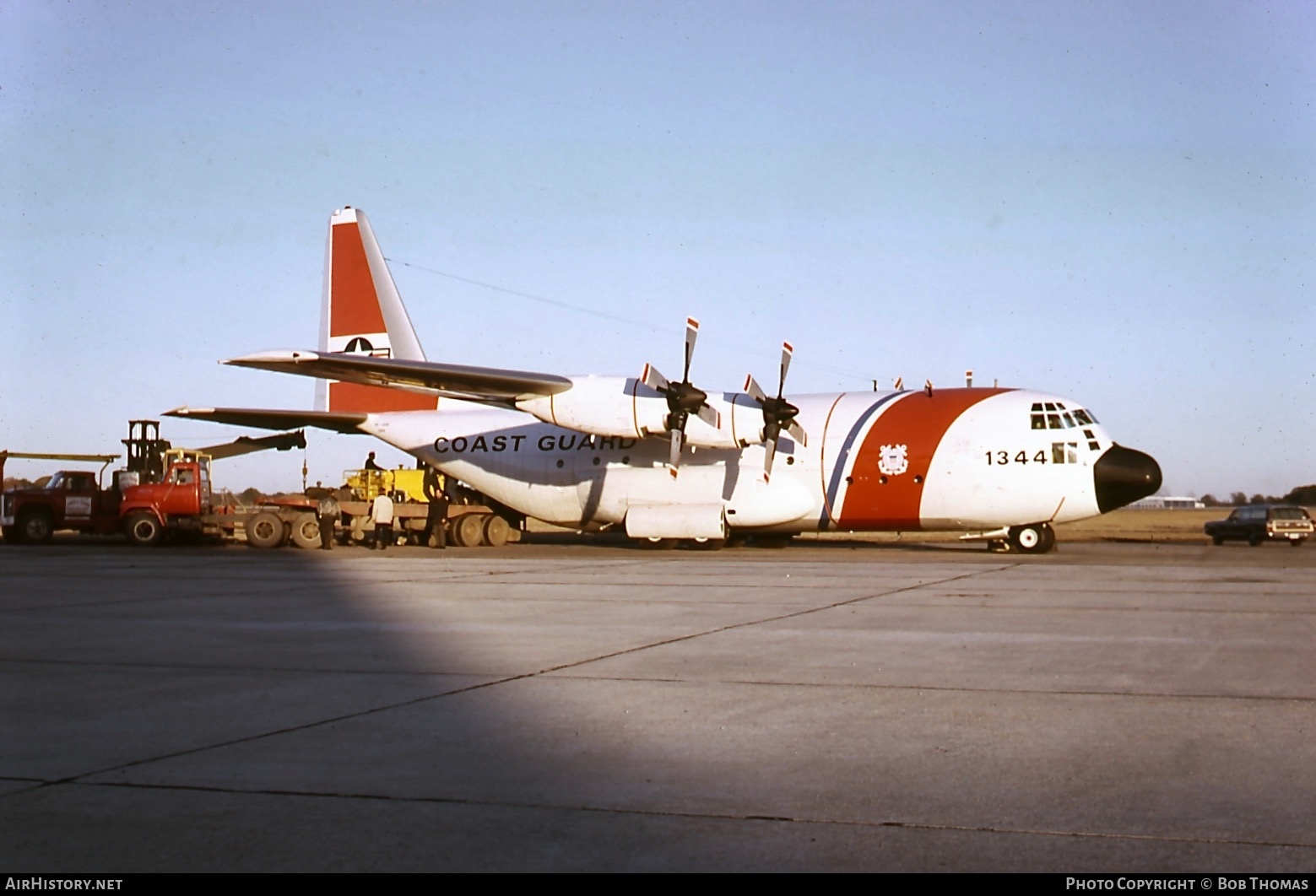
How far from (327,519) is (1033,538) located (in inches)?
663

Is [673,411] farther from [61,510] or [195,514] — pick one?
[61,510]

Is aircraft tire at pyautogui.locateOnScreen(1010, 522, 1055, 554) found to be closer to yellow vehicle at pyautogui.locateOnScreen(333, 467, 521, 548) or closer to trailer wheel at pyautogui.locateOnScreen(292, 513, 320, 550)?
yellow vehicle at pyautogui.locateOnScreen(333, 467, 521, 548)

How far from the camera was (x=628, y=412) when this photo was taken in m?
25.7

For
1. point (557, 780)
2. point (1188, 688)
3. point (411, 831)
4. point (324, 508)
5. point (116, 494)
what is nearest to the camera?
point (411, 831)

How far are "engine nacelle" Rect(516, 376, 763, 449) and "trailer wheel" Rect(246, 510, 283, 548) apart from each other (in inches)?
337

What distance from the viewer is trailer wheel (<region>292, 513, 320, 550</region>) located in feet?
101

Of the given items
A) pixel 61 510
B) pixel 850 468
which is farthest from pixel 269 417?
pixel 850 468

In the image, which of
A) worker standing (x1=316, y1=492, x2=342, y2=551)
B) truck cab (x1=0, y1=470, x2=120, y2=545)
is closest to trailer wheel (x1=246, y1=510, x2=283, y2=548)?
worker standing (x1=316, y1=492, x2=342, y2=551)

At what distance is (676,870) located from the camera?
4.01 m
